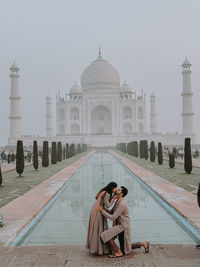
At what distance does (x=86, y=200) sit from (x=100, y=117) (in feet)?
134

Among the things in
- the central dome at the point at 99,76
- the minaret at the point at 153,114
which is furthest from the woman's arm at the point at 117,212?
the central dome at the point at 99,76

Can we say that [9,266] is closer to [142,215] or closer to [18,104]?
[142,215]

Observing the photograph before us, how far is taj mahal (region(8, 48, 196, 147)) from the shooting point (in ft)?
125

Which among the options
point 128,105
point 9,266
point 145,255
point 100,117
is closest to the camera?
point 9,266

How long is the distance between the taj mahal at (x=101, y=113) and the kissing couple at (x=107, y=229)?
113 feet

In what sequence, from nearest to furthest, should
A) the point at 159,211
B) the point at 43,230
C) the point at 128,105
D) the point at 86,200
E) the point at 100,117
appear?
1. the point at 43,230
2. the point at 159,211
3. the point at 86,200
4. the point at 128,105
5. the point at 100,117

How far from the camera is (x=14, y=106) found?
114 feet

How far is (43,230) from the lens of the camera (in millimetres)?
4117

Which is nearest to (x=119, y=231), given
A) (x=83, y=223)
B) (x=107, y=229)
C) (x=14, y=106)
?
(x=107, y=229)

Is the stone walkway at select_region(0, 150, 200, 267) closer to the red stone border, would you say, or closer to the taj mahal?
the red stone border

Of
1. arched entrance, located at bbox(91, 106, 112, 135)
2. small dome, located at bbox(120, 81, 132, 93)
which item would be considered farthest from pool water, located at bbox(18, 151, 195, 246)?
arched entrance, located at bbox(91, 106, 112, 135)

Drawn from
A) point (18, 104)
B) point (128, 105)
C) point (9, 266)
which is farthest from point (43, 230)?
point (128, 105)

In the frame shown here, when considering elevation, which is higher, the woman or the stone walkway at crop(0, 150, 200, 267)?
the woman

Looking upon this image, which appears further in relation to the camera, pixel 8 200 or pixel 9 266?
pixel 8 200
